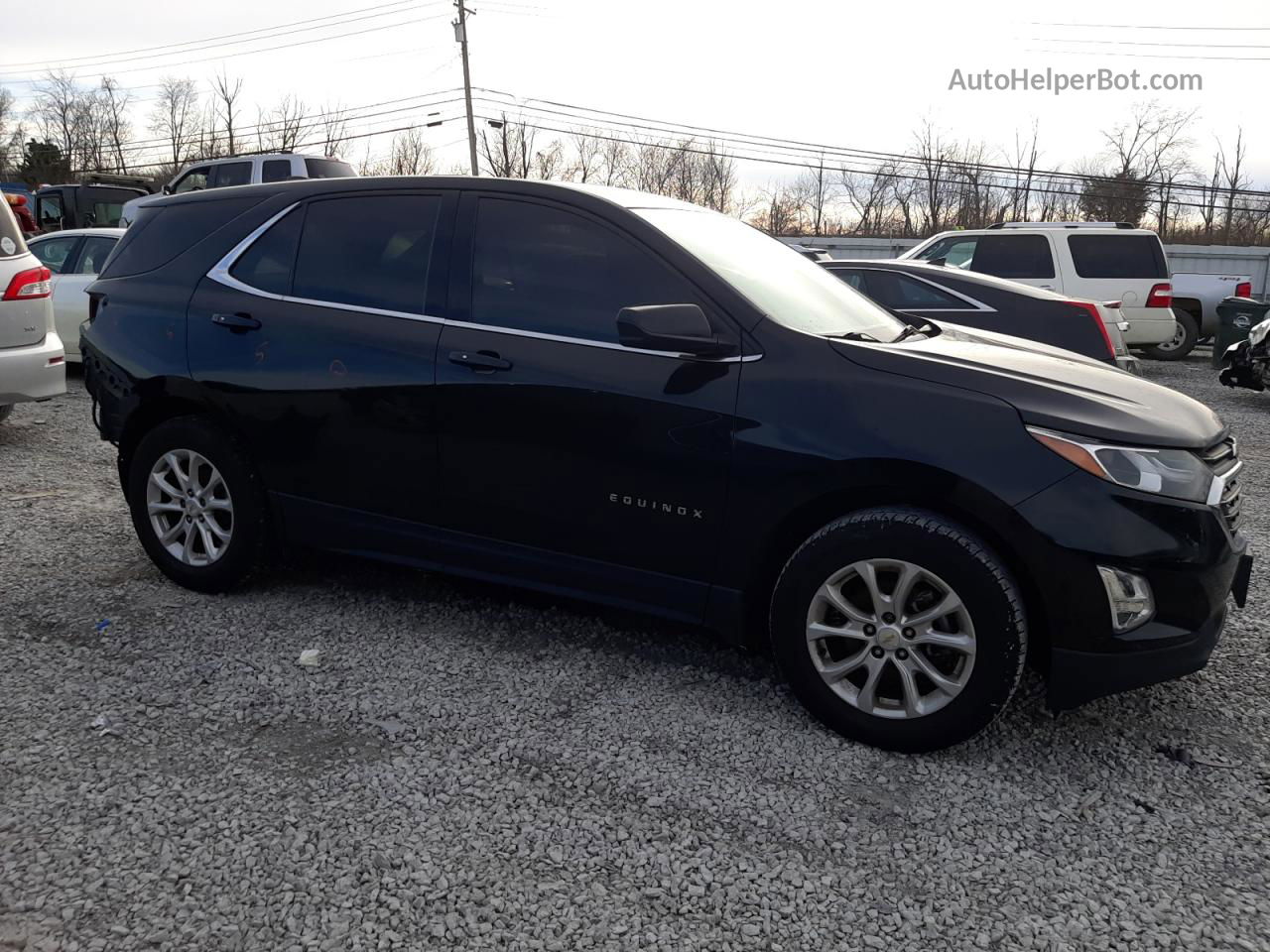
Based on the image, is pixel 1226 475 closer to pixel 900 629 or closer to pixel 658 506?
pixel 900 629

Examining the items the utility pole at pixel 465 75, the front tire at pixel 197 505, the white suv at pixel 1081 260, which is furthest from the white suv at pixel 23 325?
the utility pole at pixel 465 75

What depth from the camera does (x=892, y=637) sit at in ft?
10.00

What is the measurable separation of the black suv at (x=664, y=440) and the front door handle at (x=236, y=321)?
15mm

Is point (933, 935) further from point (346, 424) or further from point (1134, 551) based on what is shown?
point (346, 424)

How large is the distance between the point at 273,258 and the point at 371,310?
0.63 metres

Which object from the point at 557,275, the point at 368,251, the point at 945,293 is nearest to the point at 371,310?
the point at 368,251

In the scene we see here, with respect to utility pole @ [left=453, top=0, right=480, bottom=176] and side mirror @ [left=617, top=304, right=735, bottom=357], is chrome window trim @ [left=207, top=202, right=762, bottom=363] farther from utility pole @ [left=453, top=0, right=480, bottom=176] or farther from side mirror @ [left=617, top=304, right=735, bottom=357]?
utility pole @ [left=453, top=0, right=480, bottom=176]

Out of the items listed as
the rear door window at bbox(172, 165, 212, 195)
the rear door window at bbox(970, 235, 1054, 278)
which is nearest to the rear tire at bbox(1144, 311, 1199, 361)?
the rear door window at bbox(970, 235, 1054, 278)

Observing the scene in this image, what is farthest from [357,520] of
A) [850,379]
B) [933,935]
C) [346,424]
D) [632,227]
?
[933,935]

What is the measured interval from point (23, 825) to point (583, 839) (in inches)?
59.7

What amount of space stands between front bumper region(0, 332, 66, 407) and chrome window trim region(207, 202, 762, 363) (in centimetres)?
382

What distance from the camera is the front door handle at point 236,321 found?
4133 mm

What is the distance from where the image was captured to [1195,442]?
3.04 m

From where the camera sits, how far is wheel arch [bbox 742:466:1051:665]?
2916mm
